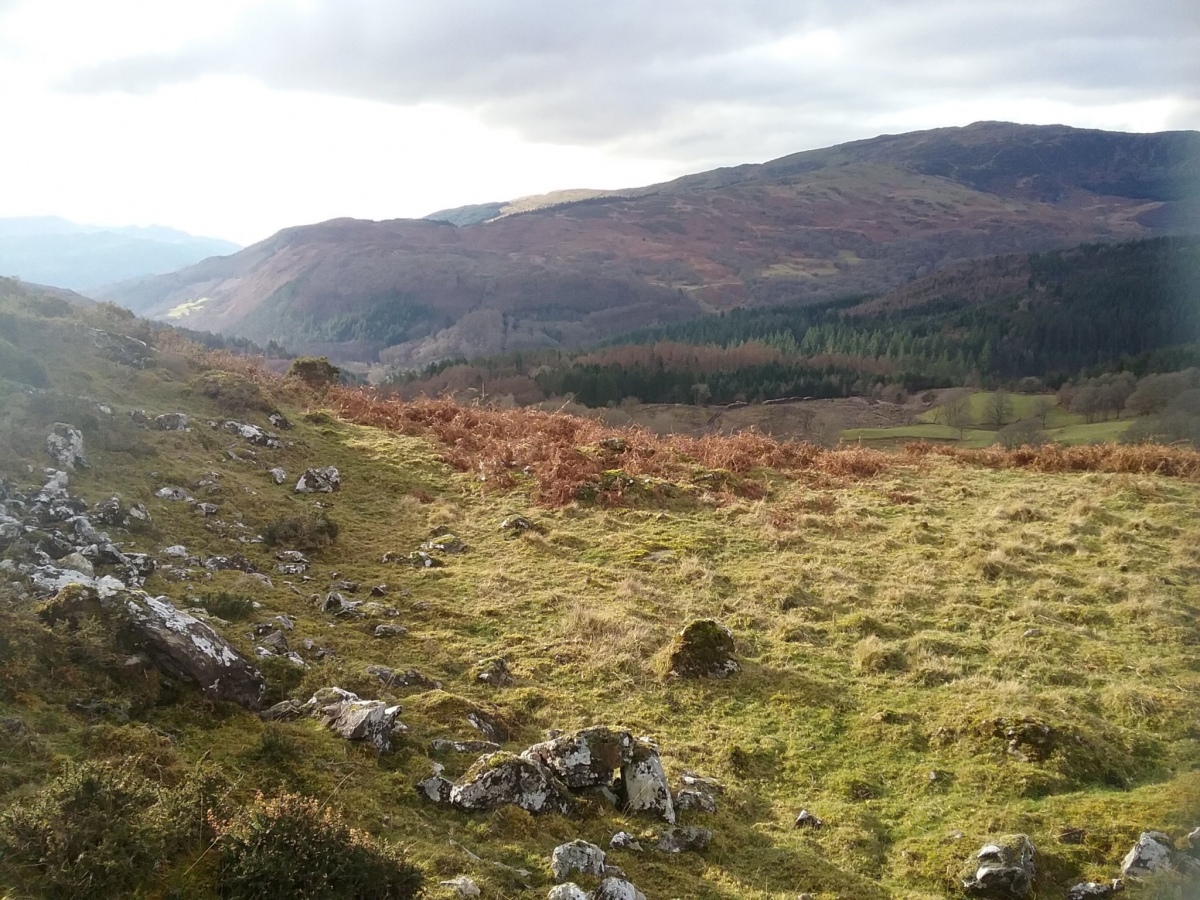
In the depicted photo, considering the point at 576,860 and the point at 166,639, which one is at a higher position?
the point at 166,639

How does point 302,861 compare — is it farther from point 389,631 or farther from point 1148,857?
point 1148,857

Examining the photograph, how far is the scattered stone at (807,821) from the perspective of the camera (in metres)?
7.34

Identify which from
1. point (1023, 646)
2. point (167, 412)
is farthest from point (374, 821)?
point (167, 412)

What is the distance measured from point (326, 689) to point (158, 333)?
847 inches

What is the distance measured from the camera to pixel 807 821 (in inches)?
291

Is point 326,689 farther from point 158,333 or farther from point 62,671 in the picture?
point 158,333

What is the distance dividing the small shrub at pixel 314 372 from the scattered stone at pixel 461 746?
20723 millimetres

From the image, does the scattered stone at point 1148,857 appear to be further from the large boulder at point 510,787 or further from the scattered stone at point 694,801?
the large boulder at point 510,787

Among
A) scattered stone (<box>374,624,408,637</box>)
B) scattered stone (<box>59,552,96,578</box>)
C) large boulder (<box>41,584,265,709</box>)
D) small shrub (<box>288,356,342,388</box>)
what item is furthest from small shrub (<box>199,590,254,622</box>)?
small shrub (<box>288,356,342,388</box>)

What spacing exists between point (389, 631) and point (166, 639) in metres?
3.64

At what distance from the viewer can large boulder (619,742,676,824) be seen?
6.98 metres

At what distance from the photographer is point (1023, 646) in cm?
1078

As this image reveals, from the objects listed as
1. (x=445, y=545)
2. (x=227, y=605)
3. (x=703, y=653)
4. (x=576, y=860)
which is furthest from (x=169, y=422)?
(x=576, y=860)

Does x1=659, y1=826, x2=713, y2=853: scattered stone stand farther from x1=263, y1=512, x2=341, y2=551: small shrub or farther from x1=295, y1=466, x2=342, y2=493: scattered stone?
x1=295, y1=466, x2=342, y2=493: scattered stone
